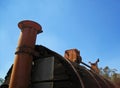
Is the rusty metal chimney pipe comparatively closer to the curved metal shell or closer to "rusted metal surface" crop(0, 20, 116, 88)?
"rusted metal surface" crop(0, 20, 116, 88)

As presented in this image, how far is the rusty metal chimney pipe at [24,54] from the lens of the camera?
6.23 m

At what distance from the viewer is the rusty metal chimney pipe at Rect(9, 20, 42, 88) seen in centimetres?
623

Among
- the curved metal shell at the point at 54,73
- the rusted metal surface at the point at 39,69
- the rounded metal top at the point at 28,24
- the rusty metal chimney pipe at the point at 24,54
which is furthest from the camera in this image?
the rounded metal top at the point at 28,24

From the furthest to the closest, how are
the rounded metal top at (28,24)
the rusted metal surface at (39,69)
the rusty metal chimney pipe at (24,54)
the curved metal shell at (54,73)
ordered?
the rounded metal top at (28,24) → the rusty metal chimney pipe at (24,54) → the rusted metal surface at (39,69) → the curved metal shell at (54,73)

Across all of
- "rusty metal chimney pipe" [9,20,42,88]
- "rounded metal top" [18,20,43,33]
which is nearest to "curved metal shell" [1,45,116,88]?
"rusty metal chimney pipe" [9,20,42,88]

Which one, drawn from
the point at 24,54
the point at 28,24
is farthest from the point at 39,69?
the point at 28,24

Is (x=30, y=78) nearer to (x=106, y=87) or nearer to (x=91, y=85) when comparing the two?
(x=91, y=85)

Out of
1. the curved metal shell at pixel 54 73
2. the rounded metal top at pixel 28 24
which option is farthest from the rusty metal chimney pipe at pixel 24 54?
the curved metal shell at pixel 54 73

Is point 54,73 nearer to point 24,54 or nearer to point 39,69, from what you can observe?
point 39,69

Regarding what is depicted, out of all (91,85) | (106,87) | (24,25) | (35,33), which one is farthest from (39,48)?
(106,87)

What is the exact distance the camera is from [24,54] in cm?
662

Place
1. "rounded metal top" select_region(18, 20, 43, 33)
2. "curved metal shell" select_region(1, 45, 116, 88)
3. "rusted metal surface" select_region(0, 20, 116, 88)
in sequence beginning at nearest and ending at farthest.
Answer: "curved metal shell" select_region(1, 45, 116, 88) < "rusted metal surface" select_region(0, 20, 116, 88) < "rounded metal top" select_region(18, 20, 43, 33)

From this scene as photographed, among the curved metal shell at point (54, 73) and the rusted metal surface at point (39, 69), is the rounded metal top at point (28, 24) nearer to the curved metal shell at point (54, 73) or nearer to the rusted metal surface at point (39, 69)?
the rusted metal surface at point (39, 69)

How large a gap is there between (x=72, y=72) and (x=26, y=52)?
1920mm
